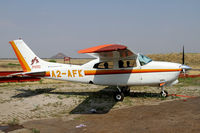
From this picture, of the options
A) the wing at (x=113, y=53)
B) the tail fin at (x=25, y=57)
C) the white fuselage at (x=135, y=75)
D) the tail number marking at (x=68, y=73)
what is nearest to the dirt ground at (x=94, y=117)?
the white fuselage at (x=135, y=75)

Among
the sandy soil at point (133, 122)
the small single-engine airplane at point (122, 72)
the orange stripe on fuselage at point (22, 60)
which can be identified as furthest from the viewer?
the orange stripe on fuselage at point (22, 60)

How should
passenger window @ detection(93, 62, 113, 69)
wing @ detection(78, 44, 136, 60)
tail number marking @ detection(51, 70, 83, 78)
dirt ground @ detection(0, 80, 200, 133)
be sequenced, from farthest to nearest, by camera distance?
1. tail number marking @ detection(51, 70, 83, 78)
2. passenger window @ detection(93, 62, 113, 69)
3. wing @ detection(78, 44, 136, 60)
4. dirt ground @ detection(0, 80, 200, 133)

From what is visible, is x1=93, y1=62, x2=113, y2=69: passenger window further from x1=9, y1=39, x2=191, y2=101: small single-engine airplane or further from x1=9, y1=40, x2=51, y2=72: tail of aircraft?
x1=9, y1=40, x2=51, y2=72: tail of aircraft

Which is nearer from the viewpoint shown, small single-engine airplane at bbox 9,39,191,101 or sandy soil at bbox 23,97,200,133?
sandy soil at bbox 23,97,200,133

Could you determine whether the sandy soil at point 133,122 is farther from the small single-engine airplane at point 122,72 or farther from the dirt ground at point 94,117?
the small single-engine airplane at point 122,72

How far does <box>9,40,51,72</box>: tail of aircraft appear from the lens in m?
11.5

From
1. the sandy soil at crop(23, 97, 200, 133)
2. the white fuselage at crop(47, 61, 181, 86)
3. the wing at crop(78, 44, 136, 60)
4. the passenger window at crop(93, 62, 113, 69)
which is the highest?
the wing at crop(78, 44, 136, 60)

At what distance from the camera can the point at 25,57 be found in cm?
1156

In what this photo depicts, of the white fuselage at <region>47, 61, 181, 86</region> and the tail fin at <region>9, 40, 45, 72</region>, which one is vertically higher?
the tail fin at <region>9, 40, 45, 72</region>

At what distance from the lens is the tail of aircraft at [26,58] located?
11508 millimetres

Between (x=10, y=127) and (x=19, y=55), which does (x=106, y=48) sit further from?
(x=19, y=55)

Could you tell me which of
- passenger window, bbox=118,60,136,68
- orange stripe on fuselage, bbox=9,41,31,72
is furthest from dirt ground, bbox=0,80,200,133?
orange stripe on fuselage, bbox=9,41,31,72

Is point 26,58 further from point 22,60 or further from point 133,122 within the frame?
point 133,122

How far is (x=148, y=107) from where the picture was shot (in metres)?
8.04
